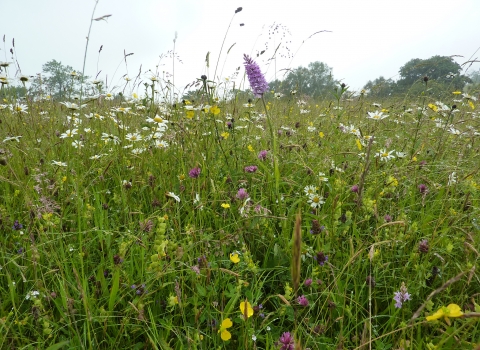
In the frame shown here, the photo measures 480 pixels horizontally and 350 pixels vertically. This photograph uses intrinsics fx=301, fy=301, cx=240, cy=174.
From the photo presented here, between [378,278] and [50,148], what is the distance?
2466mm

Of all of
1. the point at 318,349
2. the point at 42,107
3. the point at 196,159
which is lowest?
the point at 318,349

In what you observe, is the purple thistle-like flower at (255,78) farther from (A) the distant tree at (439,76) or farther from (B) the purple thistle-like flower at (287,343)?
(A) the distant tree at (439,76)

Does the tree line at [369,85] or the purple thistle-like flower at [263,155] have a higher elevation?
the tree line at [369,85]

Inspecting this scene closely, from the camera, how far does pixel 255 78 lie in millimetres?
1796

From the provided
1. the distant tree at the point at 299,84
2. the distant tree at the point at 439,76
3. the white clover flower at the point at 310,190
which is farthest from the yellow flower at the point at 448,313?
the distant tree at the point at 439,76

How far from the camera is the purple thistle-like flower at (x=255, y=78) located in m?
1.79

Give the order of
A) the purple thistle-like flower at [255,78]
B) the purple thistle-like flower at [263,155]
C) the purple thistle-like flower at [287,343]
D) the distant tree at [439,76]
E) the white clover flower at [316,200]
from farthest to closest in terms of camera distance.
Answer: the distant tree at [439,76] → the purple thistle-like flower at [263,155] → the purple thistle-like flower at [255,78] → the white clover flower at [316,200] → the purple thistle-like flower at [287,343]

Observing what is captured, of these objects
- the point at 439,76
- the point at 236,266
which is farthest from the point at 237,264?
the point at 439,76

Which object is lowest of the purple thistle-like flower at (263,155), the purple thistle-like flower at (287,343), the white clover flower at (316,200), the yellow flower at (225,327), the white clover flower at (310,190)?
the purple thistle-like flower at (287,343)

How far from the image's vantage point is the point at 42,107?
402 centimetres

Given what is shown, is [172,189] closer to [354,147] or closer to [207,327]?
[207,327]

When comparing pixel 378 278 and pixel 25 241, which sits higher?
pixel 25 241

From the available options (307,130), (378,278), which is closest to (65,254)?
(378,278)

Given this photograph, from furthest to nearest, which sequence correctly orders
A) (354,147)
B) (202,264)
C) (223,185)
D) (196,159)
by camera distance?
(354,147) → (196,159) → (223,185) → (202,264)
